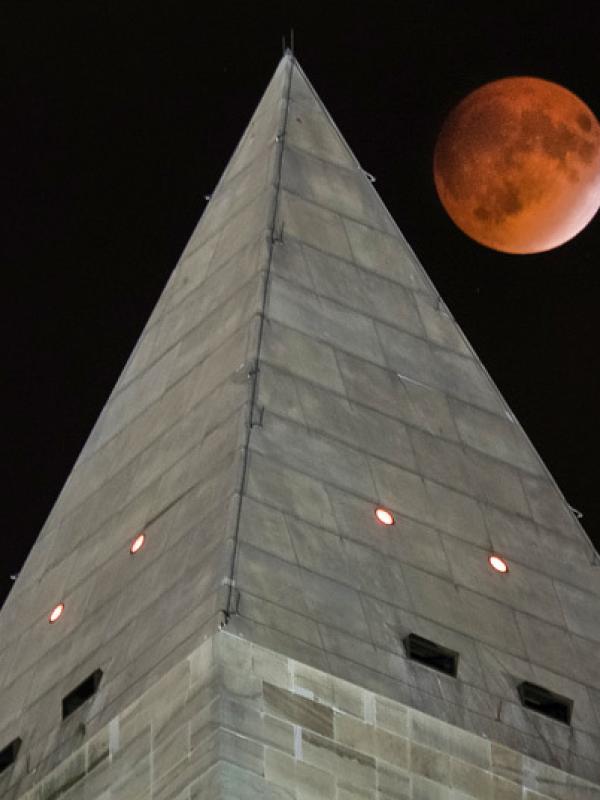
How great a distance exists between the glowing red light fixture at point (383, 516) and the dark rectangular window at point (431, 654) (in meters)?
3.52

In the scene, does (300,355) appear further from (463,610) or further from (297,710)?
(297,710)

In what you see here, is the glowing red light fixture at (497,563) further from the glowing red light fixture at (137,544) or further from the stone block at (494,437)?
the glowing red light fixture at (137,544)

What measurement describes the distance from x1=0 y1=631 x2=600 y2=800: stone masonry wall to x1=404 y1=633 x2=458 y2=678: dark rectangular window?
1.92m

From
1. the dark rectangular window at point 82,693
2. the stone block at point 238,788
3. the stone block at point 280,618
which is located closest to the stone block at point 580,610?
the stone block at point 280,618

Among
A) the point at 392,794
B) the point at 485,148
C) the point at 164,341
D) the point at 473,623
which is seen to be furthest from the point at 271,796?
the point at 485,148

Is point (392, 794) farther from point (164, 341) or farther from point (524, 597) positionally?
point (164, 341)

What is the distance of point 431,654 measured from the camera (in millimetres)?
76250

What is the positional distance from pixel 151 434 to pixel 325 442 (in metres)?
4.55

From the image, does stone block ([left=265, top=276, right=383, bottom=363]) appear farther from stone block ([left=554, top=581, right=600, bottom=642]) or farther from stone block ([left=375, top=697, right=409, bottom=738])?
stone block ([left=375, top=697, right=409, bottom=738])

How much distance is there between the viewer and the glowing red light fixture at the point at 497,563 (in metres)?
80.4

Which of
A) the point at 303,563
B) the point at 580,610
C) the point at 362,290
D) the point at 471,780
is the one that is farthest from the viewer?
the point at 362,290

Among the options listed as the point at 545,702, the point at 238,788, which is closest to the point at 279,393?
the point at 545,702

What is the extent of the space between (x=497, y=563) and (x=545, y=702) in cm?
435

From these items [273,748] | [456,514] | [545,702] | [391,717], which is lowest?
[273,748]
